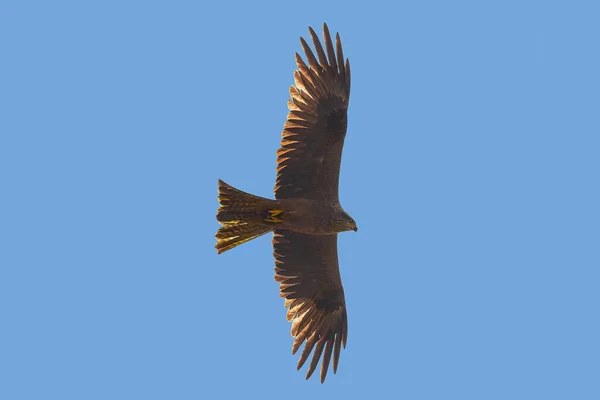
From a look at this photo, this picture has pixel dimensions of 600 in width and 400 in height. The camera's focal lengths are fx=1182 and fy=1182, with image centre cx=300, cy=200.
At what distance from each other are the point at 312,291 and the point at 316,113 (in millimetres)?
2927

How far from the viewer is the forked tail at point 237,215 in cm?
1750

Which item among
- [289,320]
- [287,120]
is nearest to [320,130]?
[287,120]

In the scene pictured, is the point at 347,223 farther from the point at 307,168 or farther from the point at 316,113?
the point at 316,113

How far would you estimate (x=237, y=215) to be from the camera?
17.5 metres

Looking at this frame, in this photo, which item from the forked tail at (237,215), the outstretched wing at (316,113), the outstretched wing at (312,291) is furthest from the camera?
the outstretched wing at (312,291)

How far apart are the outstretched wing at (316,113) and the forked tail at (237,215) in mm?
650

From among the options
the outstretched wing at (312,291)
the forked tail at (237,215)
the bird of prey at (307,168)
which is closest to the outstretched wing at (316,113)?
the bird of prey at (307,168)

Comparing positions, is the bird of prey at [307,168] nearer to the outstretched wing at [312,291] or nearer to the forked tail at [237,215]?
the forked tail at [237,215]

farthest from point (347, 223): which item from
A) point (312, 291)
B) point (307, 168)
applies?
point (312, 291)

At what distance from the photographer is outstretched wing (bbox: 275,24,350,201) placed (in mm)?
17703

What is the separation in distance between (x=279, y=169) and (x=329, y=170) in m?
0.76

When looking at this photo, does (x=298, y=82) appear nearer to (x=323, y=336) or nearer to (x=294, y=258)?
(x=294, y=258)

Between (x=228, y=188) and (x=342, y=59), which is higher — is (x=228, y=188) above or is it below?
below

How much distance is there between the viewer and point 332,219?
1777 cm
